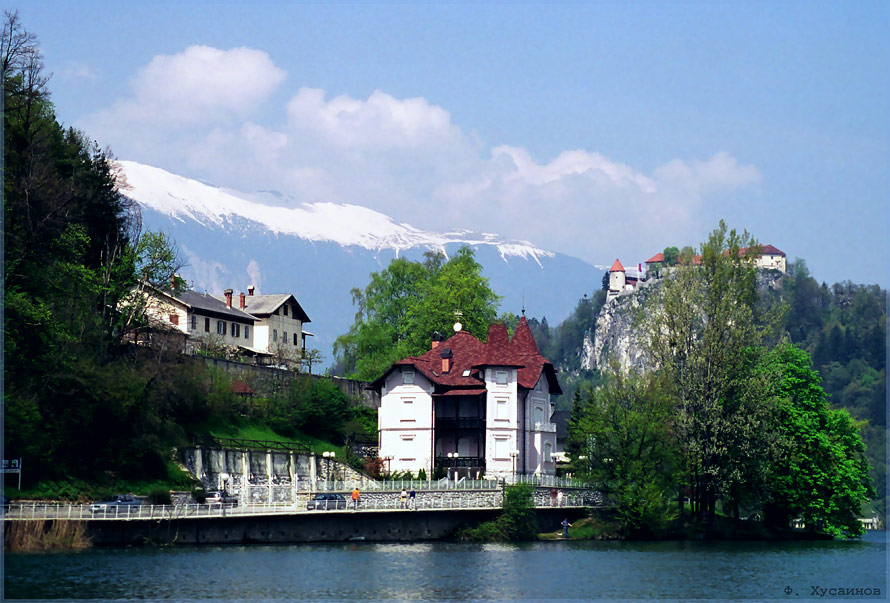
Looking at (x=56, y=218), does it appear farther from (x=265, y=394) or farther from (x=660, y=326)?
(x=660, y=326)

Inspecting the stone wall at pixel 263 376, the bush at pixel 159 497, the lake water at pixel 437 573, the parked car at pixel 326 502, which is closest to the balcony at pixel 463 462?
the stone wall at pixel 263 376

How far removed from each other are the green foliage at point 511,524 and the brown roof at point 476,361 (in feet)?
49.3

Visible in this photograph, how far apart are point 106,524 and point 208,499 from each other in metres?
9.32

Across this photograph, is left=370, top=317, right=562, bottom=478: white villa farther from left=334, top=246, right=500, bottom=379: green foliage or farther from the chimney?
left=334, top=246, right=500, bottom=379: green foliage

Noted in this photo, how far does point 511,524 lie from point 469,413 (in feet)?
54.8

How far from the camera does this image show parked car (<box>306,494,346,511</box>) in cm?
6147

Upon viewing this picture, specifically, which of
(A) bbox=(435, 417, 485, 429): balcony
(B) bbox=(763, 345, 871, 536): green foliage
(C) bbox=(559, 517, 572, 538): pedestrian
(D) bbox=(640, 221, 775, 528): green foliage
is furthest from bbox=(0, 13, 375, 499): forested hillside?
(B) bbox=(763, 345, 871, 536): green foliage

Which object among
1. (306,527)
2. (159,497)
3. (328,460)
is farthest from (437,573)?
(328,460)

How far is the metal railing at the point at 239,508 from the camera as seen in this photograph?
5131cm

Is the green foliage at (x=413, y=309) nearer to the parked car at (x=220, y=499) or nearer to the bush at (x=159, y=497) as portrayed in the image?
the parked car at (x=220, y=499)

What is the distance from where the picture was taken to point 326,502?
6175 centimetres

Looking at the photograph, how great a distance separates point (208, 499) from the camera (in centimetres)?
6228

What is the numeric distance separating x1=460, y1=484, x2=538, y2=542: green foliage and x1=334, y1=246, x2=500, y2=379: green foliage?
99.2 ft

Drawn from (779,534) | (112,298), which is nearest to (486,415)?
(779,534)
